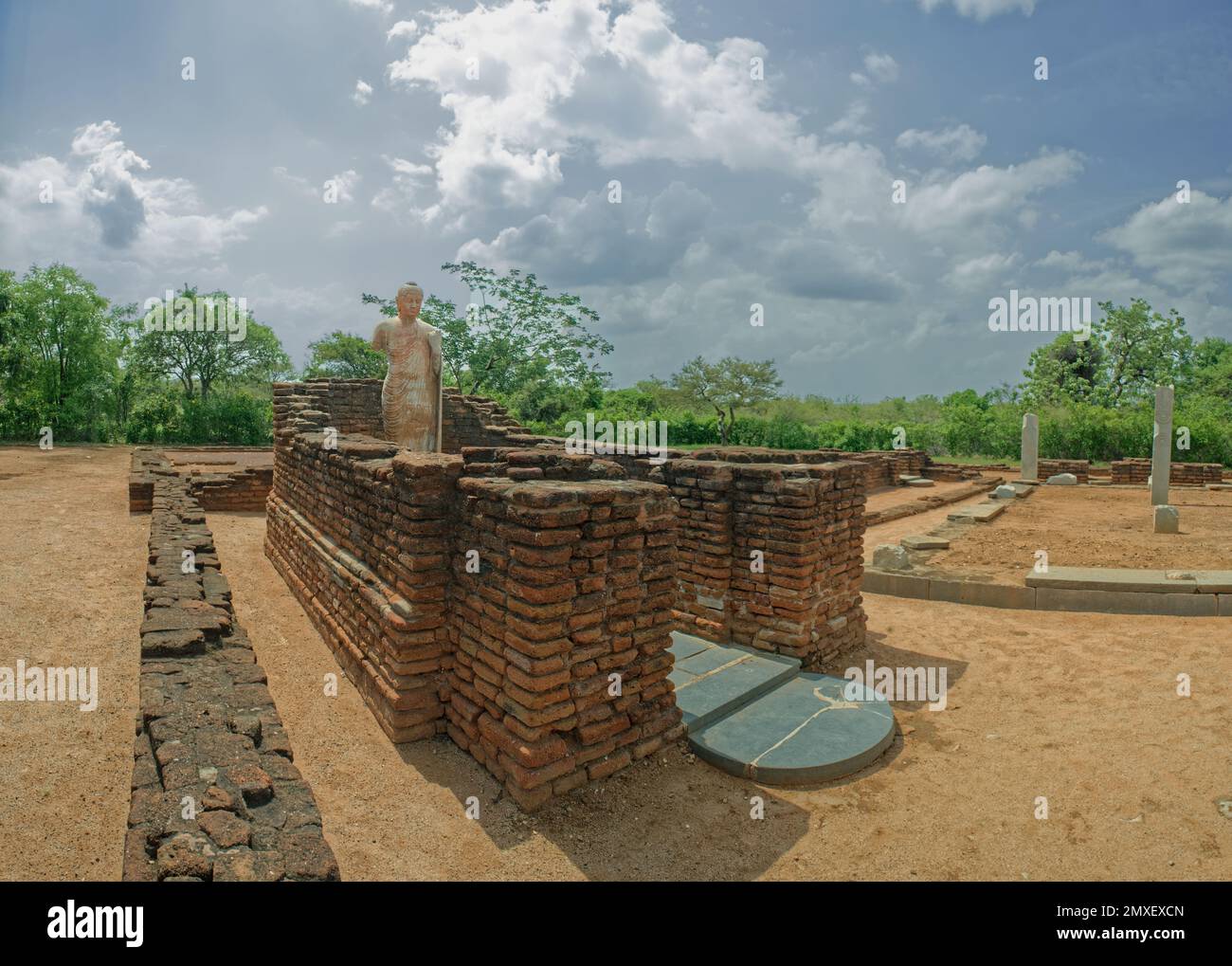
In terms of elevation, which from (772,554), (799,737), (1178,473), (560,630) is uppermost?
(1178,473)

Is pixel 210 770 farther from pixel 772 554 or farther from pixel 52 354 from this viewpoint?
pixel 52 354

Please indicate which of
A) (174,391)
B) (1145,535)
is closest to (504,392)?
(174,391)

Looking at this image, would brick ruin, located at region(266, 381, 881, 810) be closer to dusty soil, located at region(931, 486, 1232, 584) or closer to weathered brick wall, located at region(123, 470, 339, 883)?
weathered brick wall, located at region(123, 470, 339, 883)

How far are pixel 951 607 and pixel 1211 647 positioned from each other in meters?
2.19

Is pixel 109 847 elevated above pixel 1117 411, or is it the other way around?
pixel 1117 411

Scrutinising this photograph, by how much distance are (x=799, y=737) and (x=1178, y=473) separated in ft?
69.8

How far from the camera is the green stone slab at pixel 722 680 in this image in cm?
446

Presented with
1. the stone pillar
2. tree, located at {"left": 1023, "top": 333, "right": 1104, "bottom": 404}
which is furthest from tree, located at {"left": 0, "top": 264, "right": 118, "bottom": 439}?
tree, located at {"left": 1023, "top": 333, "right": 1104, "bottom": 404}

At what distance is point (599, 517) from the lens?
371 centimetres

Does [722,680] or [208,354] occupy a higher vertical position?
[208,354]

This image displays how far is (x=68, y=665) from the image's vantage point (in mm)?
→ 4867

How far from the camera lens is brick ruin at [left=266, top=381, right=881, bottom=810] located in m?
3.56

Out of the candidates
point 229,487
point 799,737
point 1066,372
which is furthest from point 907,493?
point 1066,372

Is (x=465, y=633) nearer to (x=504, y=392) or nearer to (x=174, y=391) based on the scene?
(x=504, y=392)
